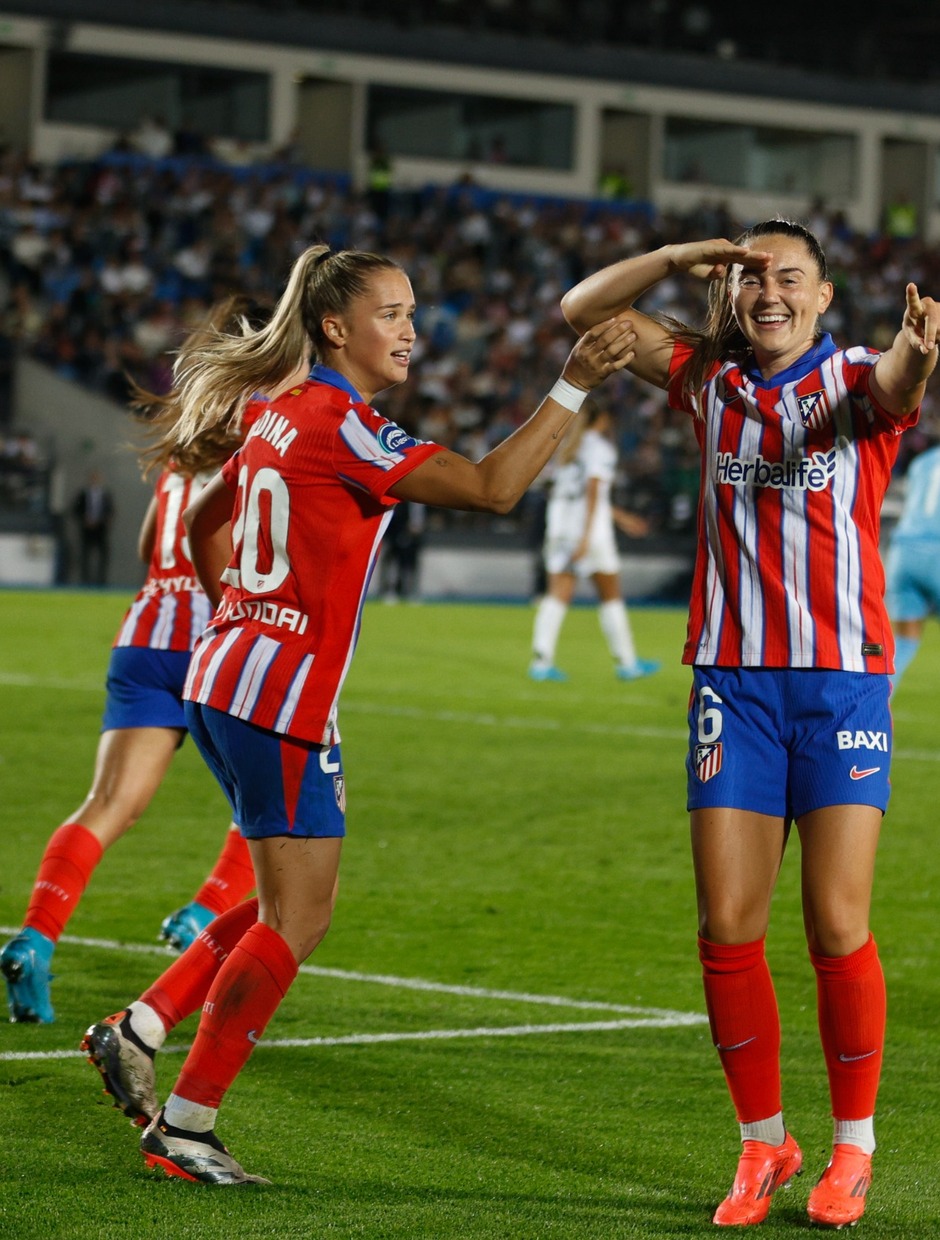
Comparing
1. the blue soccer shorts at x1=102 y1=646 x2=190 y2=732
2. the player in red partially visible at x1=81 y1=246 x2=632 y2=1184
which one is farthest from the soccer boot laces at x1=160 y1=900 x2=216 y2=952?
the player in red partially visible at x1=81 y1=246 x2=632 y2=1184

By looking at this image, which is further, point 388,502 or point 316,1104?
point 316,1104

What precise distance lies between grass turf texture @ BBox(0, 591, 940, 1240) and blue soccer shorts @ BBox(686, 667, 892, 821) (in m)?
0.94

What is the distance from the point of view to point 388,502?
432 cm

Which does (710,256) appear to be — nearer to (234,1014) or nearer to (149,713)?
(234,1014)

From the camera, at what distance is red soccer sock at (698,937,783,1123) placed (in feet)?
14.2

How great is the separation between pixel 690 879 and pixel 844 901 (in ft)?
15.1

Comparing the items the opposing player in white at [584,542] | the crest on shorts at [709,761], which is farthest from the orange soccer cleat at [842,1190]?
the opposing player in white at [584,542]

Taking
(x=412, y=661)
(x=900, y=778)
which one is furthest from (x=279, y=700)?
(x=412, y=661)

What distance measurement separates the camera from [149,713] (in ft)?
21.0

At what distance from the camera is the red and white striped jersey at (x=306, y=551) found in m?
4.28

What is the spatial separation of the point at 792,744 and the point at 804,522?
0.50 metres

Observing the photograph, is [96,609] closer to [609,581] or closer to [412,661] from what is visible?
[412,661]

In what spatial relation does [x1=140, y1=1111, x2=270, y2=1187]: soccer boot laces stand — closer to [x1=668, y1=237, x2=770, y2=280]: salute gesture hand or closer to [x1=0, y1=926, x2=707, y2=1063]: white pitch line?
[x1=0, y1=926, x2=707, y2=1063]: white pitch line

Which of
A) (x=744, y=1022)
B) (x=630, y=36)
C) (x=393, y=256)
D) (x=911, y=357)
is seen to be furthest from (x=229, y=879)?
(x=630, y=36)
